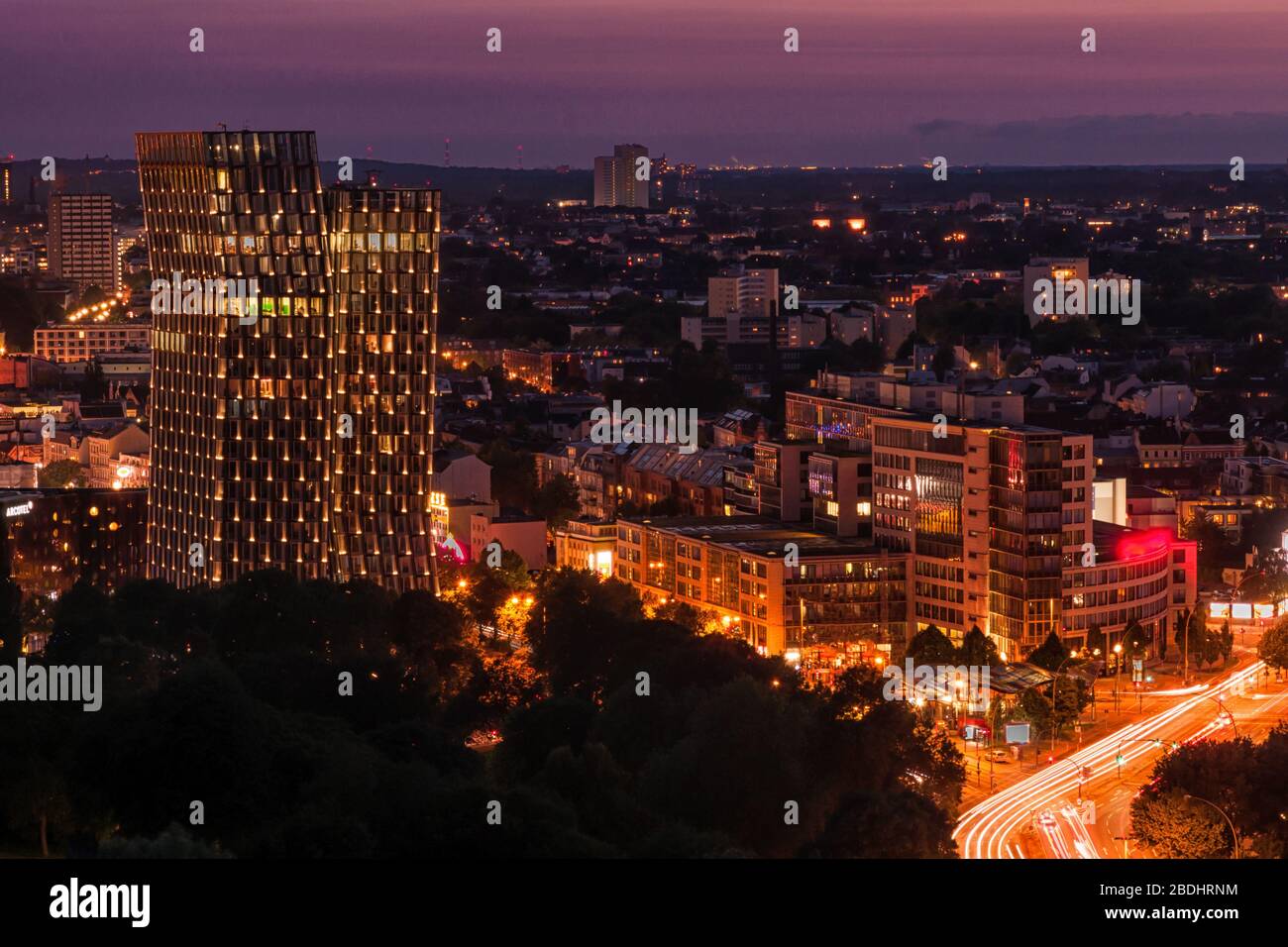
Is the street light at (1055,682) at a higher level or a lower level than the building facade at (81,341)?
lower

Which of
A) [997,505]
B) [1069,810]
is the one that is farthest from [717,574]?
[1069,810]

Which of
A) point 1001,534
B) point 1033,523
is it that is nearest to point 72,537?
point 1001,534

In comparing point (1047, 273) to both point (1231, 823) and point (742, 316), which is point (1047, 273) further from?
point (1231, 823)

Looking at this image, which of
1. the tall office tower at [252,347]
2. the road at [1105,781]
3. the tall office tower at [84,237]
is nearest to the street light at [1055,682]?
the road at [1105,781]

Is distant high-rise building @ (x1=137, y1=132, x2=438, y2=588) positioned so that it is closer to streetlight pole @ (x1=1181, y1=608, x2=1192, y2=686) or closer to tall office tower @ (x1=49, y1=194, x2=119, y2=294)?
streetlight pole @ (x1=1181, y1=608, x2=1192, y2=686)

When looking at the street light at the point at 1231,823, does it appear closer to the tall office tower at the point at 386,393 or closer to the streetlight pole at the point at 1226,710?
the streetlight pole at the point at 1226,710
